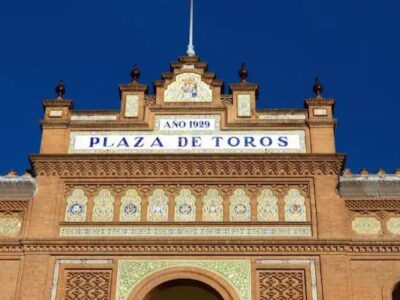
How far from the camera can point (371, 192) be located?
68.9ft

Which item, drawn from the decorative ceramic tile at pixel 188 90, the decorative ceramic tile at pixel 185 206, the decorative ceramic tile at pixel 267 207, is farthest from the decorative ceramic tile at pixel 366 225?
Answer: the decorative ceramic tile at pixel 188 90

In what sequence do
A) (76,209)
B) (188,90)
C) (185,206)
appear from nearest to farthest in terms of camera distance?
(185,206) < (76,209) < (188,90)

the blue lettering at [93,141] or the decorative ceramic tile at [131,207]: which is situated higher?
the blue lettering at [93,141]

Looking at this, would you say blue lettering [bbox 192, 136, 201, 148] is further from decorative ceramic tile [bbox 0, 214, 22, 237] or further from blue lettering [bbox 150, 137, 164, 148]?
decorative ceramic tile [bbox 0, 214, 22, 237]

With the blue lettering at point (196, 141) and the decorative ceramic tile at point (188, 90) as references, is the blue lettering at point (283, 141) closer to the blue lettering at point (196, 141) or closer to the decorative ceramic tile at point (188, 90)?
the blue lettering at point (196, 141)

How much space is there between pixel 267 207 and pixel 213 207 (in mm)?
1362

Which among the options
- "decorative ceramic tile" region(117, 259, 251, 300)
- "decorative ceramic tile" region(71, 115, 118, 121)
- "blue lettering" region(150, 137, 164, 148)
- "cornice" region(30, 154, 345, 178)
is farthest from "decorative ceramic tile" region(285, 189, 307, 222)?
"decorative ceramic tile" region(71, 115, 118, 121)

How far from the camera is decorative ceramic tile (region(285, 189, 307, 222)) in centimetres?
2052

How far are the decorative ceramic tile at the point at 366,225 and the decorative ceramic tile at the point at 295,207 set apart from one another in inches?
50.9

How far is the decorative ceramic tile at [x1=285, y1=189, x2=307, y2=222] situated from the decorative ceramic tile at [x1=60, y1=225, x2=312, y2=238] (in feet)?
0.86

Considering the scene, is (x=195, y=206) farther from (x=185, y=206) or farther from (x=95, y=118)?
(x=95, y=118)

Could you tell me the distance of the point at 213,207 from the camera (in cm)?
2075

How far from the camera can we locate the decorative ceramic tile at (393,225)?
20.5 meters

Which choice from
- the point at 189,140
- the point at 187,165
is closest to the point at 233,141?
the point at 189,140
